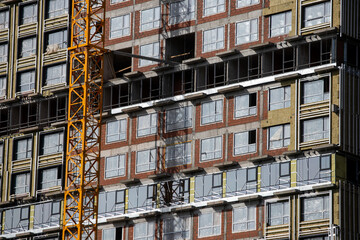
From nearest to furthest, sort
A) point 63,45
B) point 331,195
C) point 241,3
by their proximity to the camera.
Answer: point 331,195
point 241,3
point 63,45

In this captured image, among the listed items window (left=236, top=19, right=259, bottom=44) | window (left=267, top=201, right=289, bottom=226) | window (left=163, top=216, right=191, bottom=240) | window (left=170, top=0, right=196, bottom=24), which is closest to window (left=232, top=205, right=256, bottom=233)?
window (left=267, top=201, right=289, bottom=226)

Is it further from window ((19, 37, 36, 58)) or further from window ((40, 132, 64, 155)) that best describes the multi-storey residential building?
window ((19, 37, 36, 58))

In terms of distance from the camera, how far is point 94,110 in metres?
138

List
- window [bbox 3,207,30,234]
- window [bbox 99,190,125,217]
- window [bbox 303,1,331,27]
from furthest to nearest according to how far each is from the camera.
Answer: window [bbox 3,207,30,234] < window [bbox 99,190,125,217] < window [bbox 303,1,331,27]

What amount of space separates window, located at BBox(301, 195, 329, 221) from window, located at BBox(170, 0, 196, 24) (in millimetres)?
26364

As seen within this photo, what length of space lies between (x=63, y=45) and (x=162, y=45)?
14900 mm

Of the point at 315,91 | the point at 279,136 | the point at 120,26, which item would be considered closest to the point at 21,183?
the point at 120,26

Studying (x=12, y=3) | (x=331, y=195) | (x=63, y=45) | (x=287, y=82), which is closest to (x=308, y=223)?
(x=331, y=195)

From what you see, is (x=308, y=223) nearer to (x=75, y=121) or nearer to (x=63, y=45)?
(x=75, y=121)

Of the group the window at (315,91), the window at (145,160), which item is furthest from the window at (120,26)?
the window at (315,91)

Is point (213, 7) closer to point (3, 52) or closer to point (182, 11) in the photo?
point (182, 11)

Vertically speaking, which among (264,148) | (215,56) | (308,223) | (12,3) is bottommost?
(308,223)

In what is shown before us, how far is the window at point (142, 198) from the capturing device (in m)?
135

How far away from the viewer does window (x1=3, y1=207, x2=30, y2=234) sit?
145625mm
